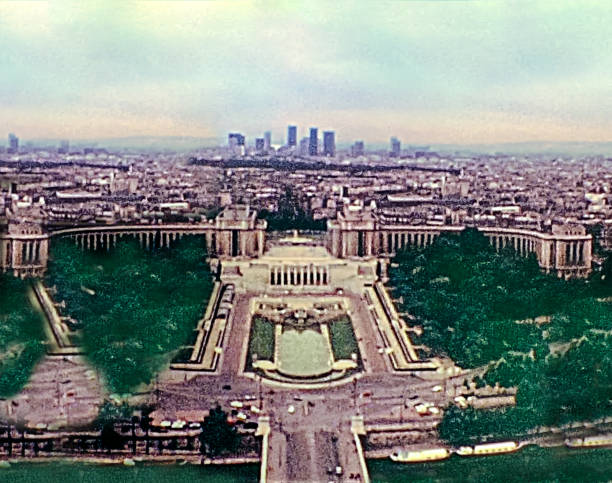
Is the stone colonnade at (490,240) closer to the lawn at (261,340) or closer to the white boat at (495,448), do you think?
the lawn at (261,340)

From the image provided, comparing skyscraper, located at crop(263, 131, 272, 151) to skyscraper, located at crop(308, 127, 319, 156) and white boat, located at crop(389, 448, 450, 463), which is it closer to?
skyscraper, located at crop(308, 127, 319, 156)

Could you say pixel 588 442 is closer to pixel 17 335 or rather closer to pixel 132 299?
pixel 132 299

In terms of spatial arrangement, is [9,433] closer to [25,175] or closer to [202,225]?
[25,175]

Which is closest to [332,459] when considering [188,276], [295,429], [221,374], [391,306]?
[295,429]

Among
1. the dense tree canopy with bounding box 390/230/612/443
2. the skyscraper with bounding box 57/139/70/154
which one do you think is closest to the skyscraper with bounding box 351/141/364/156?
the dense tree canopy with bounding box 390/230/612/443

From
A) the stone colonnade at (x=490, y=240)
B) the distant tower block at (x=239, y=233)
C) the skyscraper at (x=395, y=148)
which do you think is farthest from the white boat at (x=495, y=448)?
the distant tower block at (x=239, y=233)
